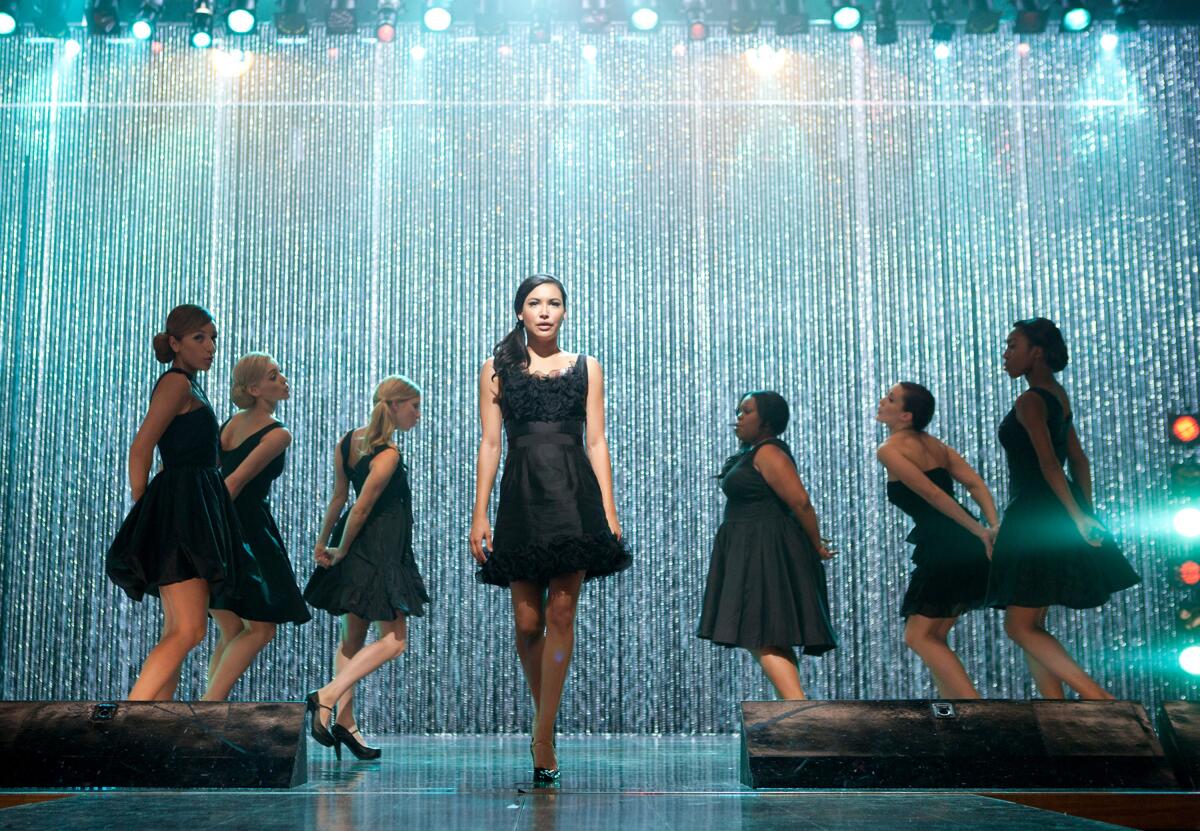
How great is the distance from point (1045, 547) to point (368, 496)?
2.32m

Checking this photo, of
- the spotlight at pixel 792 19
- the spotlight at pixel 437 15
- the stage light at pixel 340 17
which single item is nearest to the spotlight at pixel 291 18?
the stage light at pixel 340 17

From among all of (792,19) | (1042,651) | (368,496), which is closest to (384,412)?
(368,496)

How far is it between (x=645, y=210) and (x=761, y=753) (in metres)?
4.33

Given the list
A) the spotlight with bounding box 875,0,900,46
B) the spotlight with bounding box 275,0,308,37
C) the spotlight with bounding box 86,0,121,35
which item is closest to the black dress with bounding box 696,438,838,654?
the spotlight with bounding box 875,0,900,46

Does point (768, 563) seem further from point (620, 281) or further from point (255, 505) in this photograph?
point (620, 281)

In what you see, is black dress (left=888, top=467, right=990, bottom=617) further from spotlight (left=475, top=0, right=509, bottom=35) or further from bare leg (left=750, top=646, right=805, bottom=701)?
spotlight (left=475, top=0, right=509, bottom=35)

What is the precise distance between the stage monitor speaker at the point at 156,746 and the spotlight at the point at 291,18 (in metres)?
4.60

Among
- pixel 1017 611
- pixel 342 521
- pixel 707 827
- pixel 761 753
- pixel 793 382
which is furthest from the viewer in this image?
pixel 793 382

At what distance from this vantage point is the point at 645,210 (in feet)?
23.4

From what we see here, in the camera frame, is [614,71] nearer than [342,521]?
No

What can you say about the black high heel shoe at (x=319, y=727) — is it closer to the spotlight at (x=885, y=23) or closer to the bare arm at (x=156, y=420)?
the bare arm at (x=156, y=420)

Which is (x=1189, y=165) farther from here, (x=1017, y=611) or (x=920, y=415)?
(x=1017, y=611)

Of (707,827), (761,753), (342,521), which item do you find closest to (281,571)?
(342,521)

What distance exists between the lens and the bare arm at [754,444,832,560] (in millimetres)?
4402
